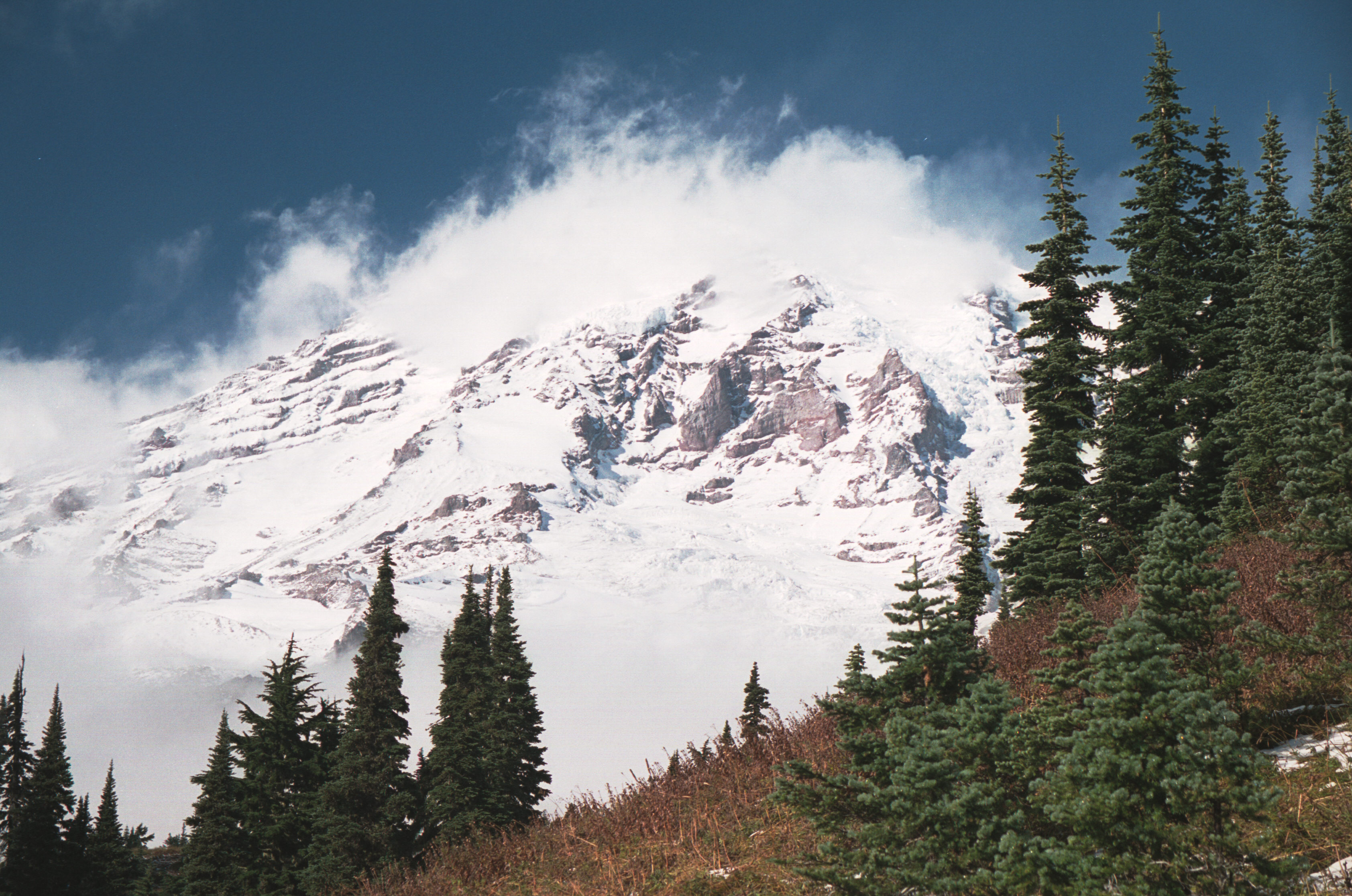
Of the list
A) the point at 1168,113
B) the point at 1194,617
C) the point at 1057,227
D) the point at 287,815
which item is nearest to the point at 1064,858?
the point at 1194,617

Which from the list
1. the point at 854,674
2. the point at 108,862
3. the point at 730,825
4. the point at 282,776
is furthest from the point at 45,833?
the point at 854,674

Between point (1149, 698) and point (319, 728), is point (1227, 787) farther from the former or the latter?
point (319, 728)

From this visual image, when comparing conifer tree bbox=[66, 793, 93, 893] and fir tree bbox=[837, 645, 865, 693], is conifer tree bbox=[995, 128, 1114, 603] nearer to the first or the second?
fir tree bbox=[837, 645, 865, 693]

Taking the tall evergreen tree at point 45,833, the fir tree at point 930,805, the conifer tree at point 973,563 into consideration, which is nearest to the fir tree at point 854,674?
the fir tree at point 930,805

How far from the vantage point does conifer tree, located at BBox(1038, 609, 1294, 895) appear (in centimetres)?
478

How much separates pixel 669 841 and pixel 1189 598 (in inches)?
207

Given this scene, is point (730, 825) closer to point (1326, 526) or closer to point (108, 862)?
point (1326, 526)

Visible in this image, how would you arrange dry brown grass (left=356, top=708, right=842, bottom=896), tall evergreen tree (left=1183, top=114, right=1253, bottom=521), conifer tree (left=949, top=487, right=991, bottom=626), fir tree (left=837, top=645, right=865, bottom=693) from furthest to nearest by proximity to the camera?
conifer tree (left=949, top=487, right=991, bottom=626), tall evergreen tree (left=1183, top=114, right=1253, bottom=521), dry brown grass (left=356, top=708, right=842, bottom=896), fir tree (left=837, top=645, right=865, bottom=693)

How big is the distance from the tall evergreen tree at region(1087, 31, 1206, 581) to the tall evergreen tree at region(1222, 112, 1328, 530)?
66.3 inches

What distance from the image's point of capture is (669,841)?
356 inches

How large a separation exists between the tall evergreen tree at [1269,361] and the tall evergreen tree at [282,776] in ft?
91.8

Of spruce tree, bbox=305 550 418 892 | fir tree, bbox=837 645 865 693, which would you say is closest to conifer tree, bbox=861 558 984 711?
fir tree, bbox=837 645 865 693

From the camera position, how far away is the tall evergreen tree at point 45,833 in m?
43.8

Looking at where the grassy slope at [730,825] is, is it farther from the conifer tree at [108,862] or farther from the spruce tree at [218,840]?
the conifer tree at [108,862]
